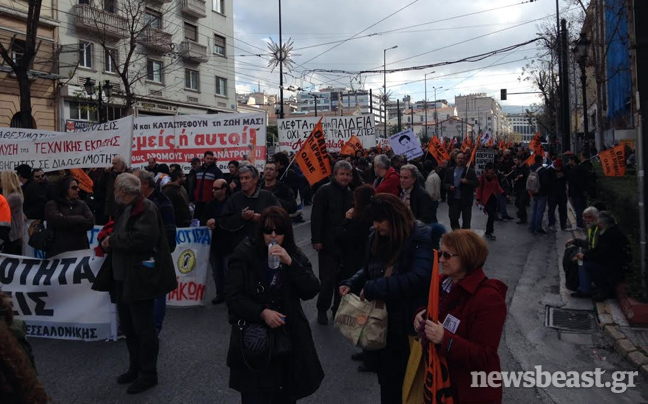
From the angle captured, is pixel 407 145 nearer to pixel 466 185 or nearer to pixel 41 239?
pixel 466 185

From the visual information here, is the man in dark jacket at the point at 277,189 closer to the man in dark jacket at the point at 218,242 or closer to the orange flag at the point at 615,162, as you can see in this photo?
the man in dark jacket at the point at 218,242

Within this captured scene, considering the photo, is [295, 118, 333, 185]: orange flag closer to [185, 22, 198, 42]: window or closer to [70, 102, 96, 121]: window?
[70, 102, 96, 121]: window

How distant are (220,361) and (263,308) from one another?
2305 mm

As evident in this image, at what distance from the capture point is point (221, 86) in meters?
39.4

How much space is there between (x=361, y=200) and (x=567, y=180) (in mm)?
9788

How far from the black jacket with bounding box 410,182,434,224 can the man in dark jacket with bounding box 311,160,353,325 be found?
0.75 metres

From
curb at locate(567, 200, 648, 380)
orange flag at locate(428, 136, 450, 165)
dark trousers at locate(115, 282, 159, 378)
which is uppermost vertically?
orange flag at locate(428, 136, 450, 165)

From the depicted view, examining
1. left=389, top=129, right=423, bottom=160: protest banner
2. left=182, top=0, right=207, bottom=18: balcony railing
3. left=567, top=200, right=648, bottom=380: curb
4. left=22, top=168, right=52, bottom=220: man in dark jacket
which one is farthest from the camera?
left=182, top=0, right=207, bottom=18: balcony railing

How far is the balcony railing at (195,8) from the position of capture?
3462 cm

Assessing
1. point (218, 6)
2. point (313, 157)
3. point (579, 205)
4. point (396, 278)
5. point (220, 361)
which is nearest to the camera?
point (396, 278)

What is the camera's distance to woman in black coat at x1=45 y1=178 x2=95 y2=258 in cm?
589

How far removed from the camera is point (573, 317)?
21.6 feet

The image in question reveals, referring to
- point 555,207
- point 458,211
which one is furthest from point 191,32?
point 458,211

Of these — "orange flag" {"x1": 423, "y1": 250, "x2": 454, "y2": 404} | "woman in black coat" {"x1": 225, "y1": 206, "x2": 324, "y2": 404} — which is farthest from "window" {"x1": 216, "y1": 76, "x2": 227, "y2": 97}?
"orange flag" {"x1": 423, "y1": 250, "x2": 454, "y2": 404}
